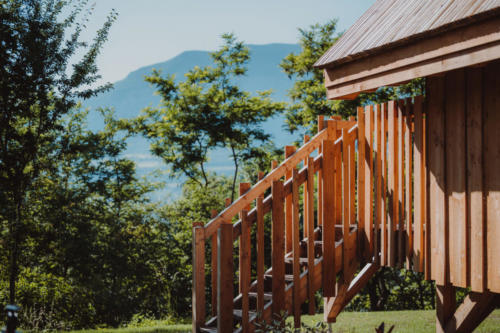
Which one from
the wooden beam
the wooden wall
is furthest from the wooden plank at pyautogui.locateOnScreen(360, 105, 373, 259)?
the wooden beam

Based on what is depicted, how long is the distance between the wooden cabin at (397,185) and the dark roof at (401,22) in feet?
0.05

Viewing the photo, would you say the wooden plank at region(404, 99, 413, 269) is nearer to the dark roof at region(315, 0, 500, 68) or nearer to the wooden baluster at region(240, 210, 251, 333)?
the dark roof at region(315, 0, 500, 68)

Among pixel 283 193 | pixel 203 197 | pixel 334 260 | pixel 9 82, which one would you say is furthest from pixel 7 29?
pixel 203 197

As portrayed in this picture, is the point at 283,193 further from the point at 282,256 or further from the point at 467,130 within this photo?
the point at 467,130

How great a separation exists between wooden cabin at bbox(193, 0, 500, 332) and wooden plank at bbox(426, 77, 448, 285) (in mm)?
11

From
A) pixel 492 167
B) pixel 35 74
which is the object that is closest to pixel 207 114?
pixel 35 74

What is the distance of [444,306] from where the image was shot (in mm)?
5996

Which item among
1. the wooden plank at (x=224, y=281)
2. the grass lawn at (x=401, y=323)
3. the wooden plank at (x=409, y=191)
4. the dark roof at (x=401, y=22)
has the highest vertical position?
the dark roof at (x=401, y=22)

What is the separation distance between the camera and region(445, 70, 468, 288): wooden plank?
16.2 feet

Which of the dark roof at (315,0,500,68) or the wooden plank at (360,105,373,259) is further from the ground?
the dark roof at (315,0,500,68)

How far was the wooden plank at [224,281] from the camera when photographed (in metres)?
5.35

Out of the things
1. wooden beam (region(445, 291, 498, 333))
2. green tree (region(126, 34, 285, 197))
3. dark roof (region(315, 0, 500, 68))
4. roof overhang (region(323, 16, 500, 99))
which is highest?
green tree (region(126, 34, 285, 197))

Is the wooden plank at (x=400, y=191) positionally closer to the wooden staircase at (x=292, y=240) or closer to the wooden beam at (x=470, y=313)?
the wooden staircase at (x=292, y=240)

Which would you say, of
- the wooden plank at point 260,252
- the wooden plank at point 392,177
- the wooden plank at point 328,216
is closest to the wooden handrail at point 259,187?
the wooden plank at point 260,252
